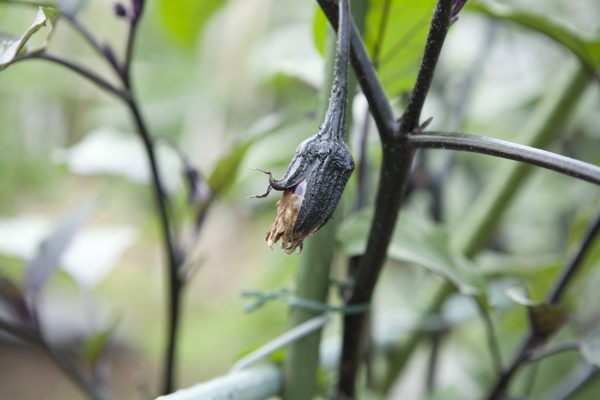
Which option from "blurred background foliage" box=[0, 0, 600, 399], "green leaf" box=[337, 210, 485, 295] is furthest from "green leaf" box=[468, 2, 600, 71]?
"green leaf" box=[337, 210, 485, 295]

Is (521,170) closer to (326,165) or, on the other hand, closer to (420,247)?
(420,247)

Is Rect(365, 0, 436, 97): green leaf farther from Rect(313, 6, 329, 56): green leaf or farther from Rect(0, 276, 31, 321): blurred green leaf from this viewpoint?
Rect(0, 276, 31, 321): blurred green leaf

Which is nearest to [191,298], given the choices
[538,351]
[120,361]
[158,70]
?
[120,361]

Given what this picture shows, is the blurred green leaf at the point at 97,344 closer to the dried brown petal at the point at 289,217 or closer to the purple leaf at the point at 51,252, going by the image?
the purple leaf at the point at 51,252

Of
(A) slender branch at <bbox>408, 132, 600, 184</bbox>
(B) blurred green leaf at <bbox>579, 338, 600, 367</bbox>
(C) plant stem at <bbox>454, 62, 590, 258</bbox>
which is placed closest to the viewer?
(A) slender branch at <bbox>408, 132, 600, 184</bbox>

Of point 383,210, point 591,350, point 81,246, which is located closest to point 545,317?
point 591,350

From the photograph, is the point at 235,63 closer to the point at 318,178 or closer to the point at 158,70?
the point at 158,70

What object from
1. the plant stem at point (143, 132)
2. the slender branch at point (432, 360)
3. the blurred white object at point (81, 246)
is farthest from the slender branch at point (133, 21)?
the slender branch at point (432, 360)

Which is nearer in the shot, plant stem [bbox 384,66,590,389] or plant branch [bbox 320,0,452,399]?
plant branch [bbox 320,0,452,399]
